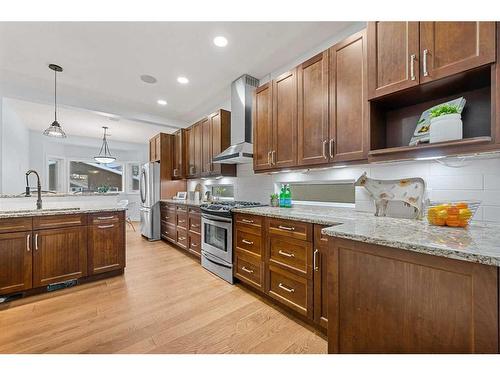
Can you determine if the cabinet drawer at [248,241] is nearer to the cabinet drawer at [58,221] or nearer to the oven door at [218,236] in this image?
the oven door at [218,236]

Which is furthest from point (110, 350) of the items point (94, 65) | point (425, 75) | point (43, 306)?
point (94, 65)

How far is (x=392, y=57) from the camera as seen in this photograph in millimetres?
1572

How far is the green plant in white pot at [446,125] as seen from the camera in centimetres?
135

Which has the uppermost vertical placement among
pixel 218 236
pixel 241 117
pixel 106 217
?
pixel 241 117

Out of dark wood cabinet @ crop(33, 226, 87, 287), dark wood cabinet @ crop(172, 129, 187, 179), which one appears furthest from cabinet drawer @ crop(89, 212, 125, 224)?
dark wood cabinet @ crop(172, 129, 187, 179)

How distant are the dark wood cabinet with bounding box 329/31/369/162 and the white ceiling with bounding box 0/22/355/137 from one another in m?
0.63

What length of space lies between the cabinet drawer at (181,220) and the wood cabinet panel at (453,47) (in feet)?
11.1

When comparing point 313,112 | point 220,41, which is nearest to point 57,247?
point 220,41

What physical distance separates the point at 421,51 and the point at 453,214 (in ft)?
3.51

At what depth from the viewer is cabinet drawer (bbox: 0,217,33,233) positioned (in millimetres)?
2092

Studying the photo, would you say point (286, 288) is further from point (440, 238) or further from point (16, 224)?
point (16, 224)

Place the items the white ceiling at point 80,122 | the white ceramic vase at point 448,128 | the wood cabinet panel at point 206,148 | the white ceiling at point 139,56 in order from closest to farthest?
the white ceramic vase at point 448,128, the white ceiling at point 139,56, the wood cabinet panel at point 206,148, the white ceiling at point 80,122

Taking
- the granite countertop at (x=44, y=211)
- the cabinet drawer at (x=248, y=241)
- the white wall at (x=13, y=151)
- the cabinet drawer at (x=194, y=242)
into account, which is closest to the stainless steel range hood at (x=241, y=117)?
the cabinet drawer at (x=248, y=241)

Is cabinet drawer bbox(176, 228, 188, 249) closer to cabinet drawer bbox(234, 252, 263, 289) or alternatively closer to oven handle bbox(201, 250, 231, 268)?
oven handle bbox(201, 250, 231, 268)
